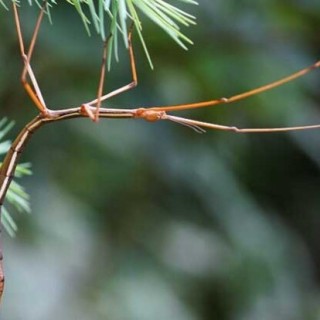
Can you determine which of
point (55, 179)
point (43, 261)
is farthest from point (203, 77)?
point (43, 261)

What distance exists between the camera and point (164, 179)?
5.73ft

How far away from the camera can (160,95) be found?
5.27 ft

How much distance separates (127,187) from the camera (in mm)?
1709

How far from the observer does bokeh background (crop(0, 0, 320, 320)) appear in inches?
59.2

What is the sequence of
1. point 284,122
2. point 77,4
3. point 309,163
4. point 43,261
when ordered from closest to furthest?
point 77,4, point 43,261, point 284,122, point 309,163

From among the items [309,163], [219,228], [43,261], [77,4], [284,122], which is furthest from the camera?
[309,163]

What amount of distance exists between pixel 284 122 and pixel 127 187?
1.03 feet

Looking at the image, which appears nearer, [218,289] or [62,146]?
[62,146]

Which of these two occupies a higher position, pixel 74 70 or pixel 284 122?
pixel 74 70

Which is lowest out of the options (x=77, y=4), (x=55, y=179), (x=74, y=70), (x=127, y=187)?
(x=127, y=187)

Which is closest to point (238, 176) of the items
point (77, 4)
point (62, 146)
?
point (62, 146)

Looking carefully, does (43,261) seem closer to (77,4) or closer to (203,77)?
(203,77)

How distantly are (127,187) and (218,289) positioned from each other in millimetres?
307

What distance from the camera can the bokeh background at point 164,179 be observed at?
59.2 inches
